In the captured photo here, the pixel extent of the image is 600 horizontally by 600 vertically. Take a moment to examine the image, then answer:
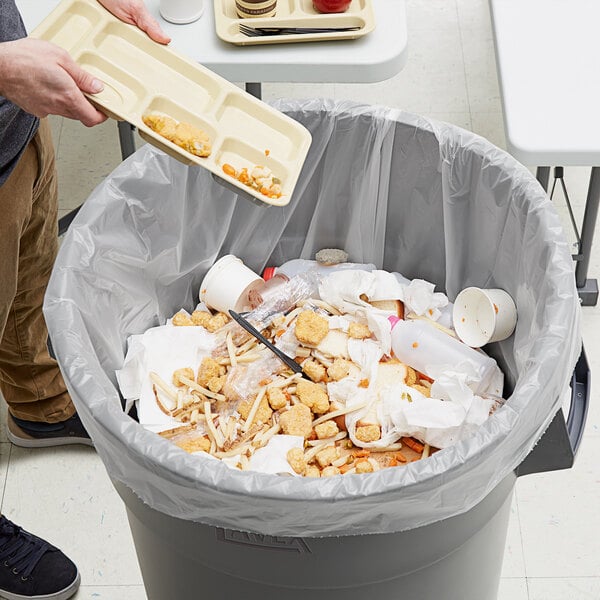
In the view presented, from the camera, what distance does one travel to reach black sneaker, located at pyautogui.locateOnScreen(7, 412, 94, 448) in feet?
5.79

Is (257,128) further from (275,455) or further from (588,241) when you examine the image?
(588,241)

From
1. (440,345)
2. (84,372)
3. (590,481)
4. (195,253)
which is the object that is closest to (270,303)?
(195,253)

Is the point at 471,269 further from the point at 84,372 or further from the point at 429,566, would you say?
the point at 84,372

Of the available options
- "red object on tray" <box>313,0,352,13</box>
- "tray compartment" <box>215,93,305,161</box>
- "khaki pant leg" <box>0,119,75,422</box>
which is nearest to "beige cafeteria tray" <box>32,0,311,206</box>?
"tray compartment" <box>215,93,305,161</box>

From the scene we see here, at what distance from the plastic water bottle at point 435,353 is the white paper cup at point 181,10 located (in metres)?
0.64

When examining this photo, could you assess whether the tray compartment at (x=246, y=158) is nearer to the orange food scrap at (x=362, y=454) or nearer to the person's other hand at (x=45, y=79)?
the person's other hand at (x=45, y=79)

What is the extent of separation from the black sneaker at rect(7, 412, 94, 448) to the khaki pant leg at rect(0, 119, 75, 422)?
0.7 inches

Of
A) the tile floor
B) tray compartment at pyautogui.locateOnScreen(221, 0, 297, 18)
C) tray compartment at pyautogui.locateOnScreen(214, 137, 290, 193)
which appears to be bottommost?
the tile floor

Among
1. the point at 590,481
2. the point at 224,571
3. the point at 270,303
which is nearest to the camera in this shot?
the point at 224,571

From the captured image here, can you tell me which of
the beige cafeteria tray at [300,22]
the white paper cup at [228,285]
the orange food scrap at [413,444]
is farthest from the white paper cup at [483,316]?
the beige cafeteria tray at [300,22]

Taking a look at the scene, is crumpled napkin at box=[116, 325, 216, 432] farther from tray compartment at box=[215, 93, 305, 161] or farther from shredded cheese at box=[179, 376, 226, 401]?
tray compartment at box=[215, 93, 305, 161]

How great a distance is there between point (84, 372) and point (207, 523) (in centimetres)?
20

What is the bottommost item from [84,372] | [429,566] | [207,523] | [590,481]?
[590,481]

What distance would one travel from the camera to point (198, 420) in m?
1.22
